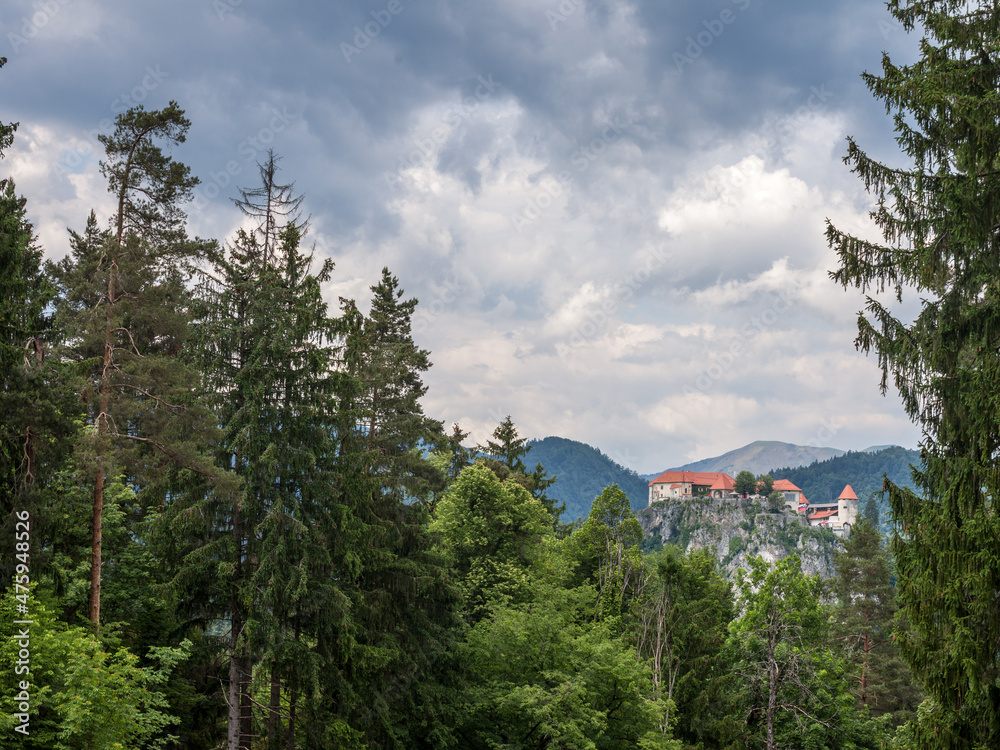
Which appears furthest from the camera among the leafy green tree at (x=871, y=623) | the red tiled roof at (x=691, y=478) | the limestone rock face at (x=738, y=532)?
the red tiled roof at (x=691, y=478)

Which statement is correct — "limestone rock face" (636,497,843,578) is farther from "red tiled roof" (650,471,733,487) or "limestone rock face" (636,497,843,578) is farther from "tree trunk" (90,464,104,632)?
"tree trunk" (90,464,104,632)

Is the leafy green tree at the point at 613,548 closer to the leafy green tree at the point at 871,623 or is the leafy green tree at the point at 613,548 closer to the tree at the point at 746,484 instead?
the leafy green tree at the point at 871,623

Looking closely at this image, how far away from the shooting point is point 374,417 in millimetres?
20047

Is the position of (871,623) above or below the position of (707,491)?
below

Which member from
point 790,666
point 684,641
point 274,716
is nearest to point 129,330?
point 274,716

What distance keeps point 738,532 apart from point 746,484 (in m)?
18.3

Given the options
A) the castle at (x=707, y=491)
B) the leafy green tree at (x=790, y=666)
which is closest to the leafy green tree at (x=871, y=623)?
the leafy green tree at (x=790, y=666)

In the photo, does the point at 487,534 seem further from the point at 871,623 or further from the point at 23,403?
the point at 871,623

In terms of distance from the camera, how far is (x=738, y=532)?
16025cm

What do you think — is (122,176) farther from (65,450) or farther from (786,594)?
(786,594)

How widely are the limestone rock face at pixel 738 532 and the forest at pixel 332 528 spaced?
13736 cm

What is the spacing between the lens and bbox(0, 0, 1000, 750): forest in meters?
9.29

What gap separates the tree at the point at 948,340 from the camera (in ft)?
27.9

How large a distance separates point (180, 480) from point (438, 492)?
2049 cm
